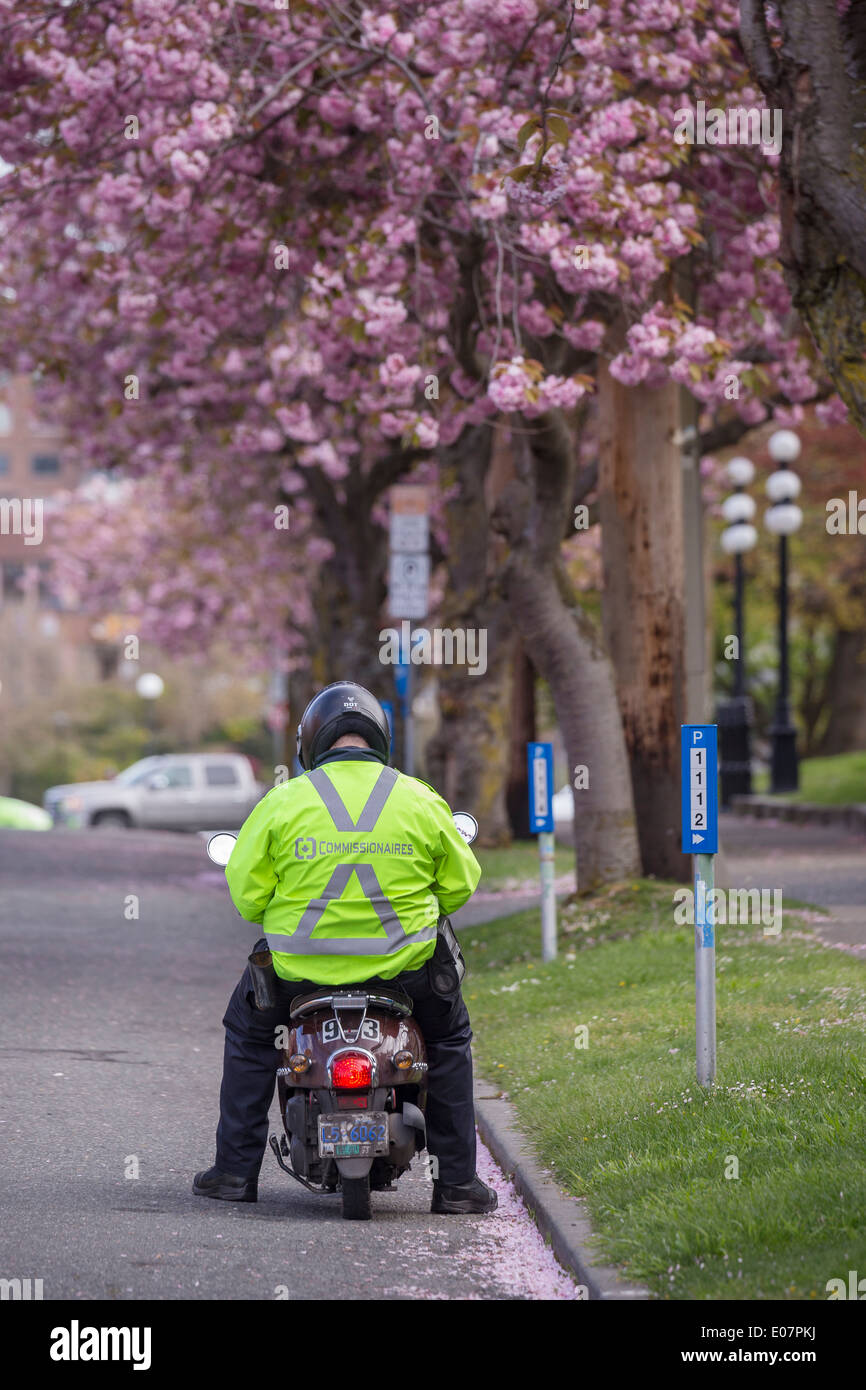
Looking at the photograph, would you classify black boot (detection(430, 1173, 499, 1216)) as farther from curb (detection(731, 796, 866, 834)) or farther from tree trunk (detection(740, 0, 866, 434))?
curb (detection(731, 796, 866, 834))

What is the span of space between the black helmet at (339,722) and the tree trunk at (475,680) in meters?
15.4

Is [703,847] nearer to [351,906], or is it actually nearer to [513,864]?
[351,906]

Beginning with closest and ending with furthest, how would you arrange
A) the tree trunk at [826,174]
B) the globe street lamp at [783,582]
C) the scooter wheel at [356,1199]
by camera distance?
the scooter wheel at [356,1199] < the tree trunk at [826,174] < the globe street lamp at [783,582]

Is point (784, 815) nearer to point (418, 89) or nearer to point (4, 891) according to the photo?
point (4, 891)

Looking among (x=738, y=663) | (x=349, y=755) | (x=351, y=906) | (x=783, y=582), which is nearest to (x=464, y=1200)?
(x=351, y=906)

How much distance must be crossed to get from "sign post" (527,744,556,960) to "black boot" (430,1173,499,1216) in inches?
209

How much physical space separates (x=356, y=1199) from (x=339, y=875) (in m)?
1.08

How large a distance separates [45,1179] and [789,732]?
25.2 m

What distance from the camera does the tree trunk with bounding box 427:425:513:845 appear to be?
22.9 meters

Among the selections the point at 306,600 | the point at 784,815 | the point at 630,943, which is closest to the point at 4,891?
the point at 630,943

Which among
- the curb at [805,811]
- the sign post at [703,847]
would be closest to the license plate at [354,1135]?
the sign post at [703,847]

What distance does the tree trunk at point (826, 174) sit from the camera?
738 cm

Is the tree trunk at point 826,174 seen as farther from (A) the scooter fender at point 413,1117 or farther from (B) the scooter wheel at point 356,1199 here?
(B) the scooter wheel at point 356,1199

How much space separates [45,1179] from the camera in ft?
23.8
